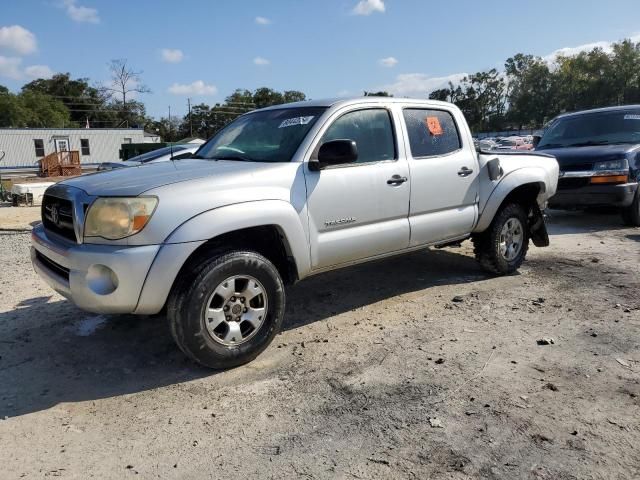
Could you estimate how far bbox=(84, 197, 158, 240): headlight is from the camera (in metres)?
3.22

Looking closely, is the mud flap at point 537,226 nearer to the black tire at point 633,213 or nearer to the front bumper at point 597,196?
the front bumper at point 597,196

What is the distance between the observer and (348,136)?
14.1 ft

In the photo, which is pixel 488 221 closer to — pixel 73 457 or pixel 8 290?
pixel 73 457

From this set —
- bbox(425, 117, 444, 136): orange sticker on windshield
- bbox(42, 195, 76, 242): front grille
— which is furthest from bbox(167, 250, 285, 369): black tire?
bbox(425, 117, 444, 136): orange sticker on windshield

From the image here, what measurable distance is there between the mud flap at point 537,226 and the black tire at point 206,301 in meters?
3.66

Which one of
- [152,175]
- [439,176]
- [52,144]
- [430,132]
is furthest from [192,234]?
[52,144]

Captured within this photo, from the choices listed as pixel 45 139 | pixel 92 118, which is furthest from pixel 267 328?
pixel 92 118

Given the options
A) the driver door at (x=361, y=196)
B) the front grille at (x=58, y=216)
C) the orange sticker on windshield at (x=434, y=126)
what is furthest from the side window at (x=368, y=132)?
the front grille at (x=58, y=216)

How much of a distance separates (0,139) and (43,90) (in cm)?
5501

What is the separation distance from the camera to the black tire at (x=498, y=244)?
18.3 ft

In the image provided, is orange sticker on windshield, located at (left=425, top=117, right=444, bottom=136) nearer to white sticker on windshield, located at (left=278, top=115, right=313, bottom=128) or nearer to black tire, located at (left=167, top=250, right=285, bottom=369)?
white sticker on windshield, located at (left=278, top=115, right=313, bottom=128)

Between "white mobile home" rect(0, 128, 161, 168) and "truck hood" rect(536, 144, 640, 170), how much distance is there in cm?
3728

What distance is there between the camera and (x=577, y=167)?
28.3ft

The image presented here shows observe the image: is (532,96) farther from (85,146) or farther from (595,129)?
(595,129)
